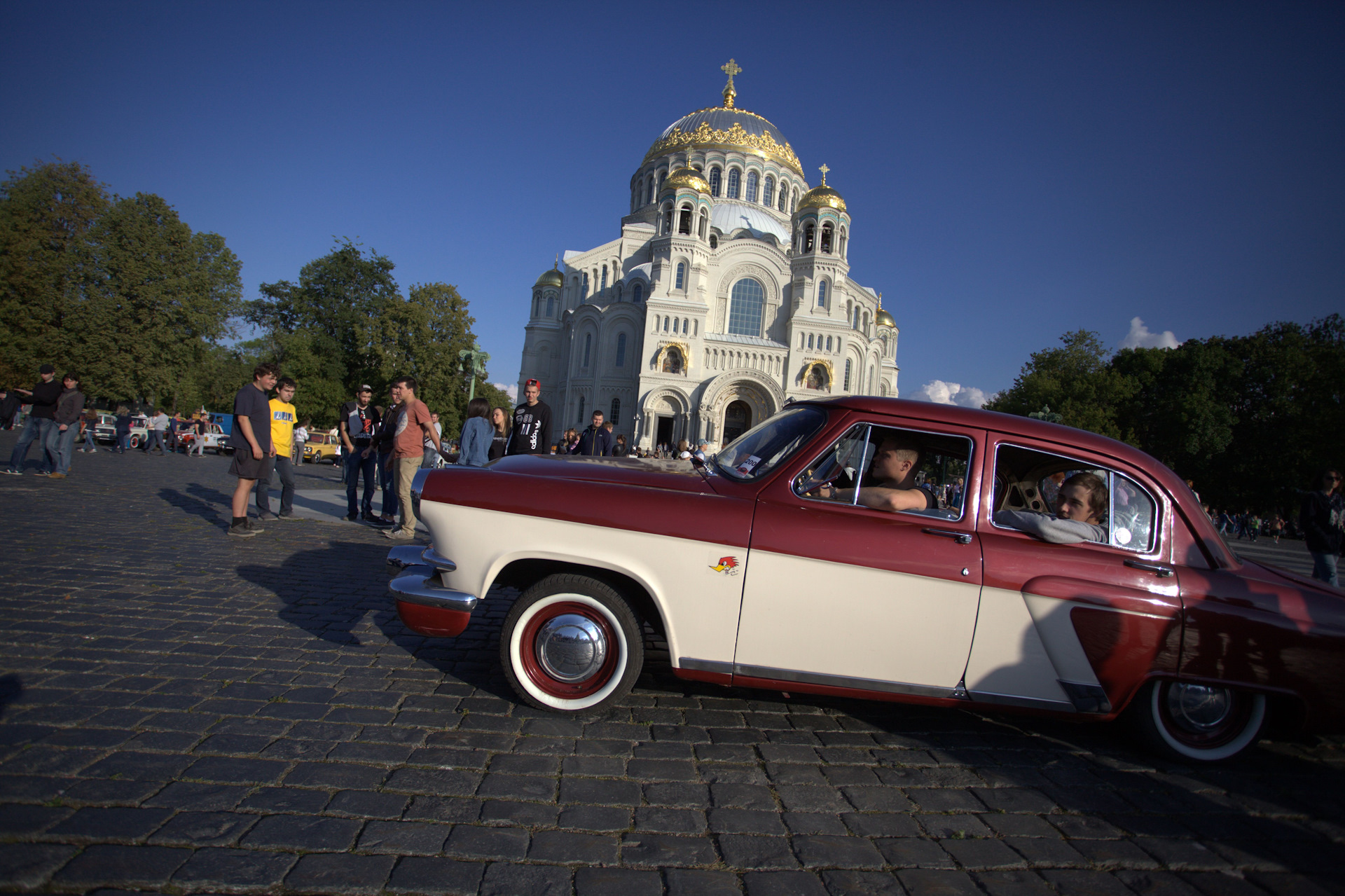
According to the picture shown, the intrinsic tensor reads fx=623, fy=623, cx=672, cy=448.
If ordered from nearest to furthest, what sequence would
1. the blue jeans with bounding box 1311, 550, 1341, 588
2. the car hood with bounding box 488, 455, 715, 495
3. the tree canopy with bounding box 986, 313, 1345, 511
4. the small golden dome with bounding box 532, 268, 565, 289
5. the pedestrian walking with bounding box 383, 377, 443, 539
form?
the car hood with bounding box 488, 455, 715, 495
the blue jeans with bounding box 1311, 550, 1341, 588
the pedestrian walking with bounding box 383, 377, 443, 539
the tree canopy with bounding box 986, 313, 1345, 511
the small golden dome with bounding box 532, 268, 565, 289

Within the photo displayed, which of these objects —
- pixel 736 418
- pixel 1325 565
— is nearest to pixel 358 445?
pixel 1325 565

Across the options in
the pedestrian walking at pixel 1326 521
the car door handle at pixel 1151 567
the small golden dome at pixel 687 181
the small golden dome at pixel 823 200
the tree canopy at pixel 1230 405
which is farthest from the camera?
the small golden dome at pixel 823 200

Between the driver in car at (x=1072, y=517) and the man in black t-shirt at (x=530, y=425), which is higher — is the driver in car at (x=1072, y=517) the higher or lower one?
the lower one

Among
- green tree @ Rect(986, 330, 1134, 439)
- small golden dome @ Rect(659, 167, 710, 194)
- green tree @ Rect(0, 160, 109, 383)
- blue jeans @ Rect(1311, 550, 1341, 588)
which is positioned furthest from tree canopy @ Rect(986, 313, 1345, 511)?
green tree @ Rect(0, 160, 109, 383)

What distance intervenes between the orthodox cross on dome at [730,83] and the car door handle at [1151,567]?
6461 cm

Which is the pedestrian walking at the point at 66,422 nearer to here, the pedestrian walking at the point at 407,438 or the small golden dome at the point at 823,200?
the pedestrian walking at the point at 407,438

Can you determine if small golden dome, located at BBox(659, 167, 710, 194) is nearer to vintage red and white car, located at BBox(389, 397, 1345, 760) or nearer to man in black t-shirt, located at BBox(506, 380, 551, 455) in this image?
man in black t-shirt, located at BBox(506, 380, 551, 455)

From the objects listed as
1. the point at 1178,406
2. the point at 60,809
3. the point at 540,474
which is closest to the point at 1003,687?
the point at 540,474

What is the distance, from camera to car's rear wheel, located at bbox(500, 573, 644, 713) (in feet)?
10.2

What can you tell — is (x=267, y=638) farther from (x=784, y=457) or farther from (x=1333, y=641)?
(x=1333, y=641)

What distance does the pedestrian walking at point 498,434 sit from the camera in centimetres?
820

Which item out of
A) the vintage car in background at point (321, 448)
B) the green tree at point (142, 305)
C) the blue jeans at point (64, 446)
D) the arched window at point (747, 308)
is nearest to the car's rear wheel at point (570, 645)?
the blue jeans at point (64, 446)

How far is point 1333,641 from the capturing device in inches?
121

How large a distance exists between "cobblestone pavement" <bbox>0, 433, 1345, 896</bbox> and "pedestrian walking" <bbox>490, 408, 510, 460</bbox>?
13.5 ft
